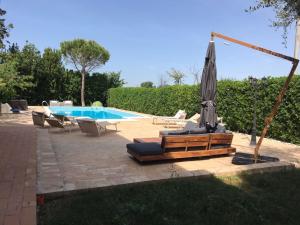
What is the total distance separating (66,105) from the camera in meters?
28.2

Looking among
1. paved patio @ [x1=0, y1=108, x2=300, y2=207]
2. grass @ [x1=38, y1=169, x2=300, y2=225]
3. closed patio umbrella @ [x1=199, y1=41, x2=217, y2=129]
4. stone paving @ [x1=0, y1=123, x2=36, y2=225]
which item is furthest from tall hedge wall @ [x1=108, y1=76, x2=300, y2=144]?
stone paving @ [x1=0, y1=123, x2=36, y2=225]

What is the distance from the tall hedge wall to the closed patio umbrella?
397cm

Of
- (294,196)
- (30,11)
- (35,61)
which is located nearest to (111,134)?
(294,196)

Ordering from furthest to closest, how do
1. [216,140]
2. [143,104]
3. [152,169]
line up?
[143,104] < [216,140] < [152,169]

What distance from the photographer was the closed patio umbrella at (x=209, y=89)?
7.84m

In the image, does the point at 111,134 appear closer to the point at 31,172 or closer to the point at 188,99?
the point at 31,172

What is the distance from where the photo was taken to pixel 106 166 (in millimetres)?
6230

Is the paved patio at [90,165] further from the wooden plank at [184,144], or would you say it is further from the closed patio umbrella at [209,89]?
the closed patio umbrella at [209,89]

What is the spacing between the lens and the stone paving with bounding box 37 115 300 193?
5062mm

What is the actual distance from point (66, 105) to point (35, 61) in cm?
535

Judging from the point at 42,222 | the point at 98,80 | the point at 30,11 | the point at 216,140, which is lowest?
the point at 42,222

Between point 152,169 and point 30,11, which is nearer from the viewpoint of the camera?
point 152,169

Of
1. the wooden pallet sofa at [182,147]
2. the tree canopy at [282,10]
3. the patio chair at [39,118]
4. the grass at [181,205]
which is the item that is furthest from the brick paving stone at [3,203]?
the patio chair at [39,118]

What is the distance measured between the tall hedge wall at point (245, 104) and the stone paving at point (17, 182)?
865cm
